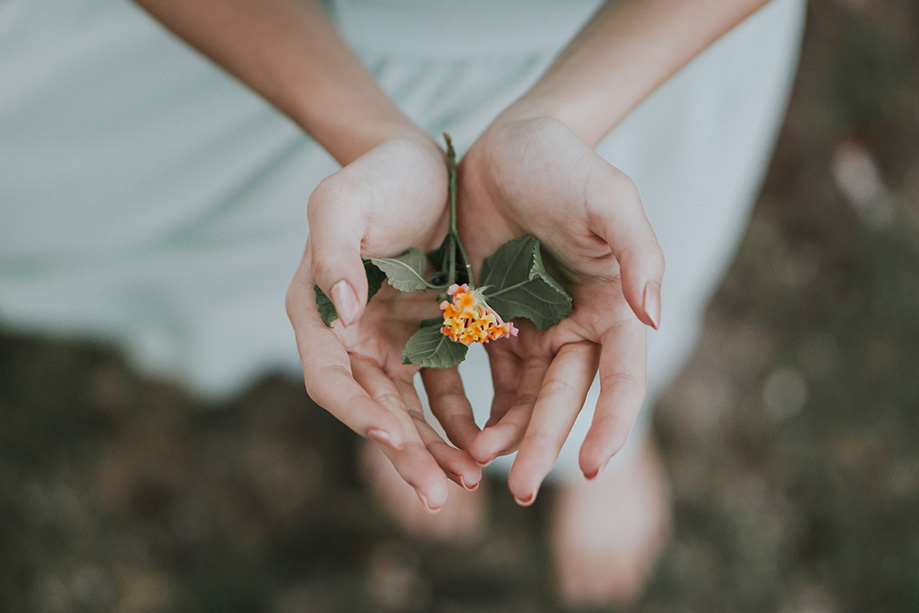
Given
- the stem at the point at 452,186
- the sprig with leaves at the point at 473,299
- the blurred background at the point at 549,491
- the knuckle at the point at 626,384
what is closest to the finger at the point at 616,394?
the knuckle at the point at 626,384

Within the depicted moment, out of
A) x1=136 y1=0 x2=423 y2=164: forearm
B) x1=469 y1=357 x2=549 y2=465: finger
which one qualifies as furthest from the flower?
x1=136 y1=0 x2=423 y2=164: forearm

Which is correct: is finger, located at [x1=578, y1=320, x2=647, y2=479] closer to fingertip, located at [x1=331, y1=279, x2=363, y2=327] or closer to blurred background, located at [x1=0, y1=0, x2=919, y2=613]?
fingertip, located at [x1=331, y1=279, x2=363, y2=327]

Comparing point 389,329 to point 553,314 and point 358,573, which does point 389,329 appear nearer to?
point 553,314

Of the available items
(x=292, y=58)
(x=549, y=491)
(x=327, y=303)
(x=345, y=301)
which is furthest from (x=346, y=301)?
(x=549, y=491)

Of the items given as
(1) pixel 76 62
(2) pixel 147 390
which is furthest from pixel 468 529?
(1) pixel 76 62

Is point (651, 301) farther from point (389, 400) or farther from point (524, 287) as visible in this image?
point (389, 400)
